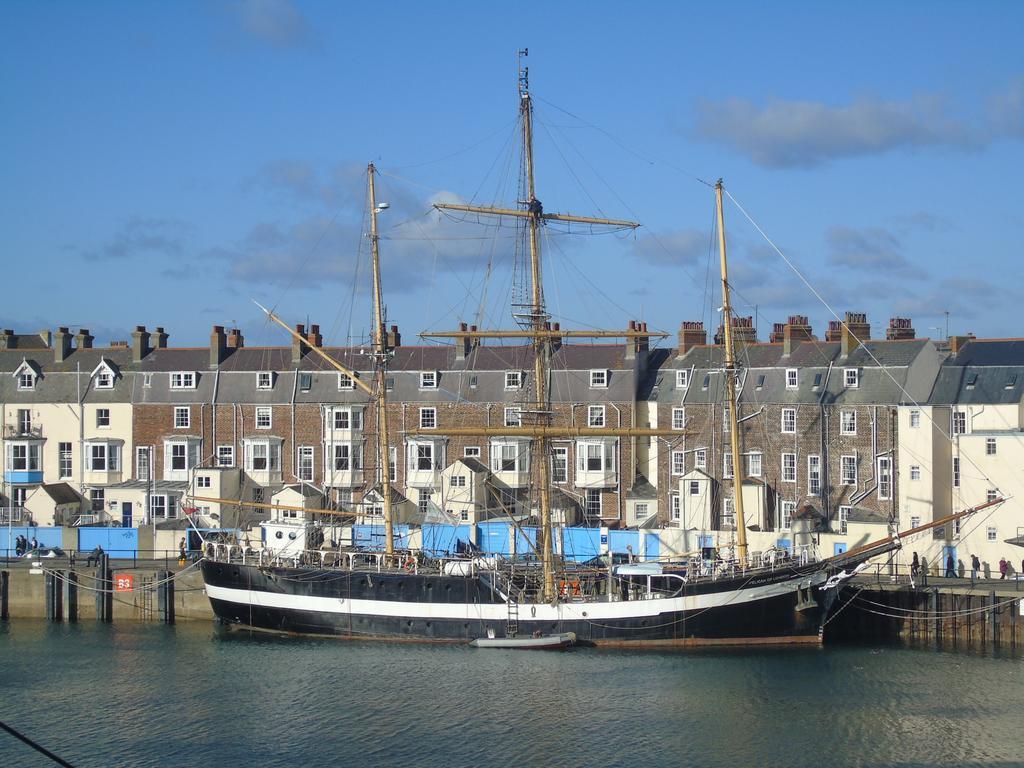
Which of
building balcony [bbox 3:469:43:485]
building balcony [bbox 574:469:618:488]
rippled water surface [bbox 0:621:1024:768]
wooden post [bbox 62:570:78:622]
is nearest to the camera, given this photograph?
rippled water surface [bbox 0:621:1024:768]

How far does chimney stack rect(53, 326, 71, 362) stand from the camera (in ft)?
253

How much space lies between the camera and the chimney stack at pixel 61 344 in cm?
7706

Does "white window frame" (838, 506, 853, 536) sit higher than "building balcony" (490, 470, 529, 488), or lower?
lower

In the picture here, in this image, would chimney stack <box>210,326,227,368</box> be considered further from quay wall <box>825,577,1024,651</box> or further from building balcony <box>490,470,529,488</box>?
quay wall <box>825,577,1024,651</box>

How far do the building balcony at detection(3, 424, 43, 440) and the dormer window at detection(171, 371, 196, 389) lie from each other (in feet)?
25.8

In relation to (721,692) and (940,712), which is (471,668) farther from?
(940,712)

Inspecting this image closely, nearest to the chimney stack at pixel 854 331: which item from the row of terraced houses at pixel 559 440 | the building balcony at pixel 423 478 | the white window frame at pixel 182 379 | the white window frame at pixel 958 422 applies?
the row of terraced houses at pixel 559 440

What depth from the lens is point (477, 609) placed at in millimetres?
51094

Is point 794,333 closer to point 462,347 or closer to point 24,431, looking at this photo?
point 462,347

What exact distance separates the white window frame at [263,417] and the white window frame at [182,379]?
405 centimetres

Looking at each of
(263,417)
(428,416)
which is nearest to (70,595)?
(263,417)

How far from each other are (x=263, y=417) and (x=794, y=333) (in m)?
27.8

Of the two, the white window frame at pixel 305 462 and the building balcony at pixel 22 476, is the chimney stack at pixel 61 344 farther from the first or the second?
the white window frame at pixel 305 462

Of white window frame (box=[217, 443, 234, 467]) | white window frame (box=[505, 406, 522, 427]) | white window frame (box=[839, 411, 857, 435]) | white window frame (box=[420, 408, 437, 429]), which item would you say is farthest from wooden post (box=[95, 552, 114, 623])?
white window frame (box=[839, 411, 857, 435])
